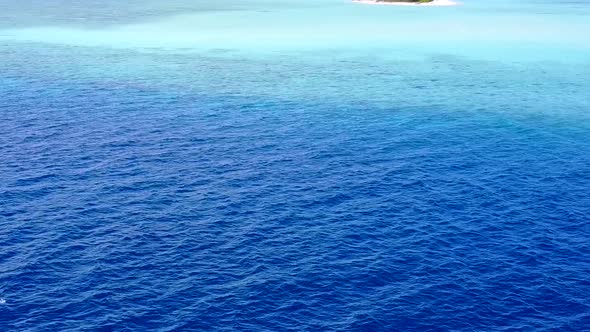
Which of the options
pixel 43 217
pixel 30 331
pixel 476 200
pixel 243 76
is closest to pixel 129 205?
pixel 43 217

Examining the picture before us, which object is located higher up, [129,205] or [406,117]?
[406,117]

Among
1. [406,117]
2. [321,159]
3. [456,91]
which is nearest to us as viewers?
[321,159]

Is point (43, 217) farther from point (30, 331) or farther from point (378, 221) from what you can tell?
point (378, 221)

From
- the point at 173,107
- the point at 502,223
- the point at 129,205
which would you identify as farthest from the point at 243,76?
Answer: the point at 502,223

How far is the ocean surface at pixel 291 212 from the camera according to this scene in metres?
75.5

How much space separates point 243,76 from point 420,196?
9677cm

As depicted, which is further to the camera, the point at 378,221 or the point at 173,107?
the point at 173,107

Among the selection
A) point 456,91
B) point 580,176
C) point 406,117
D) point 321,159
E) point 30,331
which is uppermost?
point 456,91

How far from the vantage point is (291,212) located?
9969 cm

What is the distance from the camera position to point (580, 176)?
115062 millimetres

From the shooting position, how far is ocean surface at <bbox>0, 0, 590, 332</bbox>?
75500 millimetres

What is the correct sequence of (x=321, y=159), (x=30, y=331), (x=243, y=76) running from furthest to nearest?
(x=243, y=76) < (x=321, y=159) < (x=30, y=331)

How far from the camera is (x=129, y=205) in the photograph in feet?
334

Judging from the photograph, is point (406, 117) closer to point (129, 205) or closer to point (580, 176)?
point (580, 176)
